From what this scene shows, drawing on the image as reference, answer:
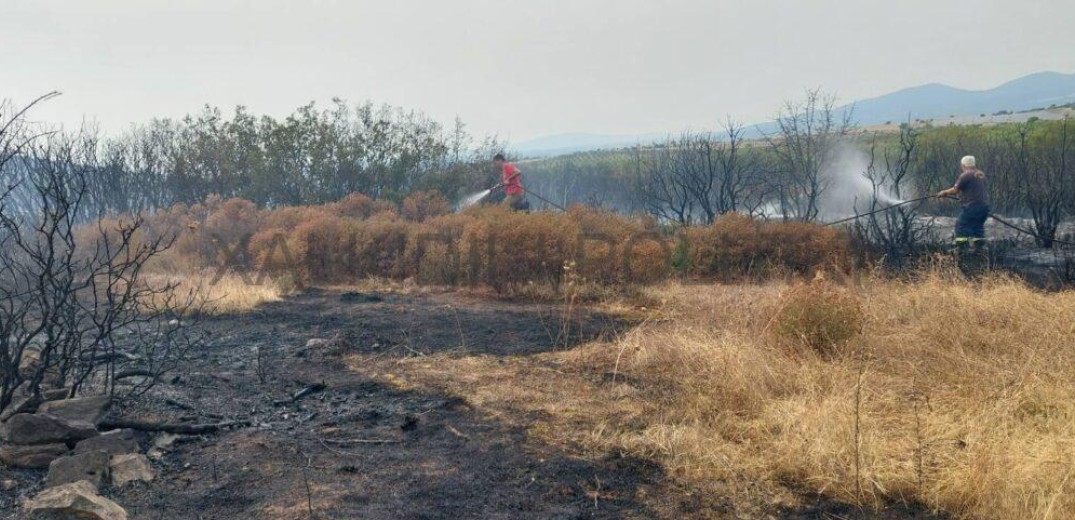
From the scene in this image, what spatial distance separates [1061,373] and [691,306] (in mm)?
3839

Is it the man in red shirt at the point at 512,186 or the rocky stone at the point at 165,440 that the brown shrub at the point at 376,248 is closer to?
the man in red shirt at the point at 512,186

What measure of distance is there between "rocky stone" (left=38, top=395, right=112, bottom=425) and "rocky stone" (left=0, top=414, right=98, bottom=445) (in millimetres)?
270

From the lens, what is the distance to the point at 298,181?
22000mm

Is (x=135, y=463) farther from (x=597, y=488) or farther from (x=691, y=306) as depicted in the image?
(x=691, y=306)

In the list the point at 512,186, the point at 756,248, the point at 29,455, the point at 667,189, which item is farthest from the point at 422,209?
the point at 29,455

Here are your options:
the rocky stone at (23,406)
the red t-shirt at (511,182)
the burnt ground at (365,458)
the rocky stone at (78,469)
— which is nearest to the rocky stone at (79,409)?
the rocky stone at (23,406)

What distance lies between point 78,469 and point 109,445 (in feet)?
1.26

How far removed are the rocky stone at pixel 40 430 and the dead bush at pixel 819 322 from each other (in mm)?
4917

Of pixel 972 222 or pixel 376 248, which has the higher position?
pixel 376 248

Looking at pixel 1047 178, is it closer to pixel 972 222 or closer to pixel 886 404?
pixel 972 222

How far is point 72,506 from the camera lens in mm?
3391

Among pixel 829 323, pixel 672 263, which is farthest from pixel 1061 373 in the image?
pixel 672 263

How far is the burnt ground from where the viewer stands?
367 cm

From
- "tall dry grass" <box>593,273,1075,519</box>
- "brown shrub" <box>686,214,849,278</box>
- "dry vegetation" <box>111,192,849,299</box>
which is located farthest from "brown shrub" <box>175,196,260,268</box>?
"tall dry grass" <box>593,273,1075,519</box>
